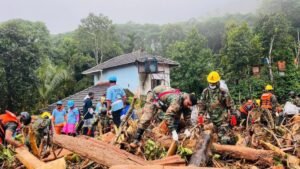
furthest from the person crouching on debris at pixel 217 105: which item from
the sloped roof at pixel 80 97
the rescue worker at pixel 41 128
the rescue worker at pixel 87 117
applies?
the sloped roof at pixel 80 97

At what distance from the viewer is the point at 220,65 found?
1238 inches

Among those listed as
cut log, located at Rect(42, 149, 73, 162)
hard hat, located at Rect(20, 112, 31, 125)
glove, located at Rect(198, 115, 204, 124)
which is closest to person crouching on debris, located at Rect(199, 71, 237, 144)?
glove, located at Rect(198, 115, 204, 124)

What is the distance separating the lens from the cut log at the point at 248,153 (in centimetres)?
539

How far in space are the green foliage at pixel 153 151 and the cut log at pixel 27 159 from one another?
1.62 m

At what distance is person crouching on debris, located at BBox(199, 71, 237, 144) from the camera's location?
21.3 feet

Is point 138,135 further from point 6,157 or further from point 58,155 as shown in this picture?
point 6,157

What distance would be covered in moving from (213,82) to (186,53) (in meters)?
26.4

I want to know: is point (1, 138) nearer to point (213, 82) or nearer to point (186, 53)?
point (213, 82)

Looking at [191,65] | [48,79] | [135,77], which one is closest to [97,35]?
[191,65]

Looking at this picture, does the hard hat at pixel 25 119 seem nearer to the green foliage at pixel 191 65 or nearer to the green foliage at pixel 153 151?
the green foliage at pixel 153 151

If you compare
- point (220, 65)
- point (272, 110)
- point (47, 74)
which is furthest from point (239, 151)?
point (220, 65)

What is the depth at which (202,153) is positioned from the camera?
5.17 m

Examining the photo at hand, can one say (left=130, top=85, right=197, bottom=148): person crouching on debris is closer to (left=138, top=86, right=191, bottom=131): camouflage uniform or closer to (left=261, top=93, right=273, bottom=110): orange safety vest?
(left=138, top=86, right=191, bottom=131): camouflage uniform

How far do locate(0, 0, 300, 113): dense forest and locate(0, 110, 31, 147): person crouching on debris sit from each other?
1675 cm
